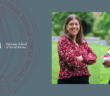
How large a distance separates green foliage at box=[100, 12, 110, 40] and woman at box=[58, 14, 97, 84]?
1071mm

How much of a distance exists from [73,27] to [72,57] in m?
0.52

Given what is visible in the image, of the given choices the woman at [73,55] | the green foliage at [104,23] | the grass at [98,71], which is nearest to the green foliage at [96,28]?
the green foliage at [104,23]

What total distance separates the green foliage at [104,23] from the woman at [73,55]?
42.2 inches

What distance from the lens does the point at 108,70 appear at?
143 inches

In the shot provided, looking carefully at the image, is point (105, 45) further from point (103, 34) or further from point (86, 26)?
point (86, 26)

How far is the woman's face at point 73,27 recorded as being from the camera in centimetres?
281

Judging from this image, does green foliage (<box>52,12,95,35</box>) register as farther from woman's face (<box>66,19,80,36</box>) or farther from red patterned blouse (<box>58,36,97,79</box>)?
red patterned blouse (<box>58,36,97,79</box>)

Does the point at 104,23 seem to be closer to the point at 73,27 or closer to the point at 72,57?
the point at 73,27

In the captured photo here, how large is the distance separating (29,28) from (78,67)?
4.82ft

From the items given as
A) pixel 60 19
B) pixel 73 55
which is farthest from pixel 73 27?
pixel 60 19

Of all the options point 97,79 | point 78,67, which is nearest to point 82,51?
point 78,67

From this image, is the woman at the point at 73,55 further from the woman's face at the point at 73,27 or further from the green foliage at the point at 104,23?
the green foliage at the point at 104,23

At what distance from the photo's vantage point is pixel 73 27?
9.21ft

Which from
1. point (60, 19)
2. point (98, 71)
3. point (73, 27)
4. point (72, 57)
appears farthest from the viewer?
point (98, 71)
